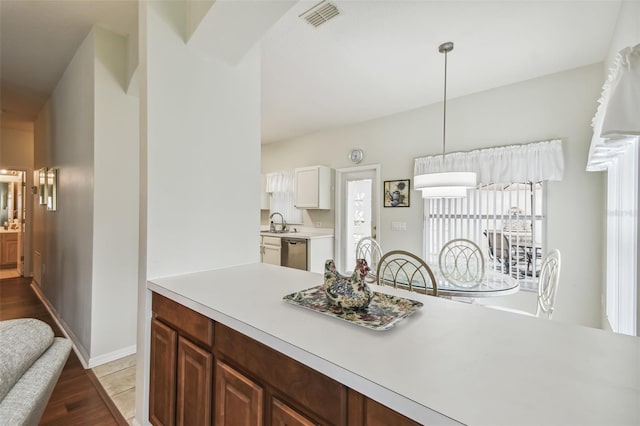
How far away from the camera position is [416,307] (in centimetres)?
106

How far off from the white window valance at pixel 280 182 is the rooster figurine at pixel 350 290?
459cm

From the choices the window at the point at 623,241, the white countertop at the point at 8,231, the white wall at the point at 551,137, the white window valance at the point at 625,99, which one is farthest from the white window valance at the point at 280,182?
the white countertop at the point at 8,231

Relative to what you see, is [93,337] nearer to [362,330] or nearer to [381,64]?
[362,330]

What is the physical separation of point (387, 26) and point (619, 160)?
1905mm

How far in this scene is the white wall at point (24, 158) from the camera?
5035mm

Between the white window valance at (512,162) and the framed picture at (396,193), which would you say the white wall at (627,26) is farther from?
the framed picture at (396,193)

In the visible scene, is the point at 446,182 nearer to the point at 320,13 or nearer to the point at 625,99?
the point at 625,99

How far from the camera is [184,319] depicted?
128 centimetres

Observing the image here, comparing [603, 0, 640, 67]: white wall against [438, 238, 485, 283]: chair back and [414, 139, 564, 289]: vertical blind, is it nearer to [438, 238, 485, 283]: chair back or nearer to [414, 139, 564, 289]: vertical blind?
[414, 139, 564, 289]: vertical blind

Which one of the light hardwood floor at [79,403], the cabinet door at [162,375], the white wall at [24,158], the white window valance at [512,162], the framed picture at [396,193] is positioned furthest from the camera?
the white wall at [24,158]

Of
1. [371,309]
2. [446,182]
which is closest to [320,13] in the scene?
[446,182]

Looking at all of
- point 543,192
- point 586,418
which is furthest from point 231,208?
point 543,192

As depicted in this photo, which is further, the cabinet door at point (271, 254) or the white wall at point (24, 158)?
the white wall at point (24, 158)

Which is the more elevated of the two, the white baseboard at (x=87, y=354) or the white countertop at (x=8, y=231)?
the white countertop at (x=8, y=231)
